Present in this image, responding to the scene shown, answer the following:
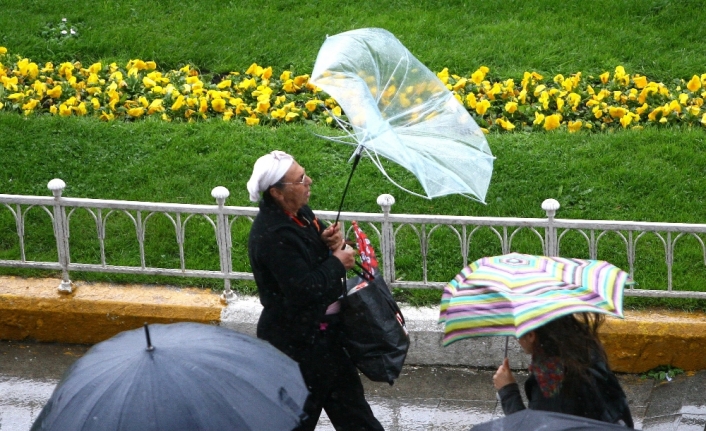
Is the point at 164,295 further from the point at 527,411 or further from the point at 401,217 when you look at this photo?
the point at 527,411

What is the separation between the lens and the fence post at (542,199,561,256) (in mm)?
5934

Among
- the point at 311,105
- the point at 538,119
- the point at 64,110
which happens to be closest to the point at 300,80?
the point at 311,105

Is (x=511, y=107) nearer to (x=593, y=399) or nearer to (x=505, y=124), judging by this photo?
(x=505, y=124)

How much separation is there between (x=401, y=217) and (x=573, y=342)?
102 inches

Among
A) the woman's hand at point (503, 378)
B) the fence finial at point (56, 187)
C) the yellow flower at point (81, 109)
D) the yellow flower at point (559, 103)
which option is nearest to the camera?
the woman's hand at point (503, 378)

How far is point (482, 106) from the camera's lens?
8625mm

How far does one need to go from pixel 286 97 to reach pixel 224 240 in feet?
10.0

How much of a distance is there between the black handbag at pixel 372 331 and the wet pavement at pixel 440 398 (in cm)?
115

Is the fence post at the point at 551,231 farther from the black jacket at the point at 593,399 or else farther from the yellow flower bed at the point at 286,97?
the yellow flower bed at the point at 286,97

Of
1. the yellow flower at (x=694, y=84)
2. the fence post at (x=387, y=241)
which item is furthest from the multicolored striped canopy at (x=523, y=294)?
the yellow flower at (x=694, y=84)

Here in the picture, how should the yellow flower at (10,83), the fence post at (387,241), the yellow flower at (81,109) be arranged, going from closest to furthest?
the fence post at (387,241) → the yellow flower at (81,109) → the yellow flower at (10,83)

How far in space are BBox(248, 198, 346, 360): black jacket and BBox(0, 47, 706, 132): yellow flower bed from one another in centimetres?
425

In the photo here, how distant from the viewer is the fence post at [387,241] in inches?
241

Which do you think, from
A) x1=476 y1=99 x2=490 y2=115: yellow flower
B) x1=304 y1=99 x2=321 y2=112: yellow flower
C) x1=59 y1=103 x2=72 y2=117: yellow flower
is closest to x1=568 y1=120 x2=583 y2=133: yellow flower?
x1=476 y1=99 x2=490 y2=115: yellow flower
